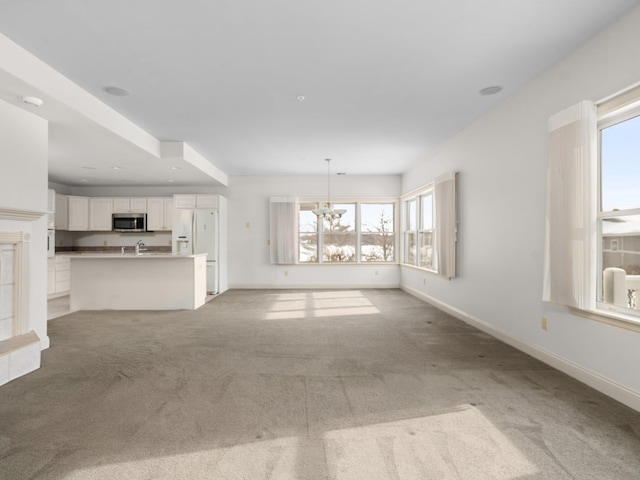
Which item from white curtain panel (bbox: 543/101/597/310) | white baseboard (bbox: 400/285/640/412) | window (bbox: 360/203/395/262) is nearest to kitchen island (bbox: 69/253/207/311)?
A: window (bbox: 360/203/395/262)

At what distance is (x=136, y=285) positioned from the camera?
5734 millimetres

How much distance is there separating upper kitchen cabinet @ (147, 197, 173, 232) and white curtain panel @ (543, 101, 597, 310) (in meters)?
7.46

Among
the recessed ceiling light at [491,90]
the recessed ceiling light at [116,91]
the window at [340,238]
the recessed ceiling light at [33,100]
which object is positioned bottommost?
the window at [340,238]

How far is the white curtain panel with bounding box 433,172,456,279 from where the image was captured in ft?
16.4

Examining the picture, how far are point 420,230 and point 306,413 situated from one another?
5396mm

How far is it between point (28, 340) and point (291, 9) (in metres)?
3.69

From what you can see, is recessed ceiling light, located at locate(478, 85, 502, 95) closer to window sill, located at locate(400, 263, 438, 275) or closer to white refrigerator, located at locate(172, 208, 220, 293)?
window sill, located at locate(400, 263, 438, 275)

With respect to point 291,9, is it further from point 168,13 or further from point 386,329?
point 386,329

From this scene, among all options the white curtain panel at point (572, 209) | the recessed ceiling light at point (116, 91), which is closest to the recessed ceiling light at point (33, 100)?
the recessed ceiling light at point (116, 91)

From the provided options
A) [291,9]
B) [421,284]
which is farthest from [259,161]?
[291,9]

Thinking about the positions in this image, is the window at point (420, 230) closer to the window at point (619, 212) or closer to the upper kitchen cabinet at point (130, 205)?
the window at point (619, 212)

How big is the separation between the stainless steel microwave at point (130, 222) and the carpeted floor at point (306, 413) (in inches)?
166

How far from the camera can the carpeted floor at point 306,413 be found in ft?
5.77

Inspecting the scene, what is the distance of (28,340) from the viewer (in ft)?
10.4
